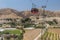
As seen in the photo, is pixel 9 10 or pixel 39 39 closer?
pixel 39 39

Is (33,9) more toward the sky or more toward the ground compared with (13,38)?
more toward the sky

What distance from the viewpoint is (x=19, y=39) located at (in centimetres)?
588

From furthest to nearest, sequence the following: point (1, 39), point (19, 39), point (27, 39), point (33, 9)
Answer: point (27, 39), point (19, 39), point (1, 39), point (33, 9)

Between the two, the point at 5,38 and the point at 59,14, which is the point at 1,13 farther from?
the point at 5,38

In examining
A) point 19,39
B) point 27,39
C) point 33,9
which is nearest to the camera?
point 33,9

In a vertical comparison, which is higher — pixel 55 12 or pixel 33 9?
pixel 33 9

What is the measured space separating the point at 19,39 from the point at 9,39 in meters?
0.35

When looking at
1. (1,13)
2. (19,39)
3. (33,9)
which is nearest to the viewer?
(33,9)

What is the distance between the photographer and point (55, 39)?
6496mm

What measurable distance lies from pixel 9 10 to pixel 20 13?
256 cm

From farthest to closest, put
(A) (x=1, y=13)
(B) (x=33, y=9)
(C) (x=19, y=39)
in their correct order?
1. (A) (x=1, y=13)
2. (C) (x=19, y=39)
3. (B) (x=33, y=9)

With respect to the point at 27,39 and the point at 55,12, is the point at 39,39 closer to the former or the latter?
the point at 27,39

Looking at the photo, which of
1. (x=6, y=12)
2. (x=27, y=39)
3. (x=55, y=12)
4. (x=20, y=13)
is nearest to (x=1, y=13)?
(x=6, y=12)

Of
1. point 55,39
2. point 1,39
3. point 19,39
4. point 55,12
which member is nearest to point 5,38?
point 1,39
